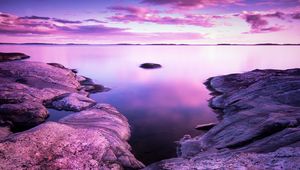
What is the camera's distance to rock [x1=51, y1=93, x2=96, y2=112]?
32.8 m

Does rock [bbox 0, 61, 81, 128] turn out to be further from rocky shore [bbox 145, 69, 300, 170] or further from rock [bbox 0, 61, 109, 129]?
rocky shore [bbox 145, 69, 300, 170]

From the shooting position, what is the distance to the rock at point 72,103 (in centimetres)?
3281

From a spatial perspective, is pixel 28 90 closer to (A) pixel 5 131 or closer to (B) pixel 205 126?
(A) pixel 5 131

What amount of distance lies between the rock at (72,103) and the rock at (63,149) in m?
10.6

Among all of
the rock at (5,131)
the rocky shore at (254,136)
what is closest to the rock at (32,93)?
the rock at (5,131)

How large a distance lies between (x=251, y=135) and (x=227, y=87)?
94.0ft

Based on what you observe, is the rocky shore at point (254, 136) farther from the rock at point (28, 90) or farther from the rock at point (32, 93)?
the rock at point (28, 90)

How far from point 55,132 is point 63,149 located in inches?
72.6

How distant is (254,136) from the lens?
736 inches

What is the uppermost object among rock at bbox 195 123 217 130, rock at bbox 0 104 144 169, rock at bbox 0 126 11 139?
rock at bbox 0 104 144 169

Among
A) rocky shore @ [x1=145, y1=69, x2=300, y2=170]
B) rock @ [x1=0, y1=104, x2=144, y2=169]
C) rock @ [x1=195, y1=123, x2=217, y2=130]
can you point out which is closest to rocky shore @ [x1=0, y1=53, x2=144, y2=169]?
rock @ [x1=0, y1=104, x2=144, y2=169]

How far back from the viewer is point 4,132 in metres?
23.4

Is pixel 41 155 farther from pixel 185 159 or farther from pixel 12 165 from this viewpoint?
pixel 185 159

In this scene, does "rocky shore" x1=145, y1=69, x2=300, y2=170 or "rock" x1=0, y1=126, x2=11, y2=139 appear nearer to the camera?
"rocky shore" x1=145, y1=69, x2=300, y2=170
